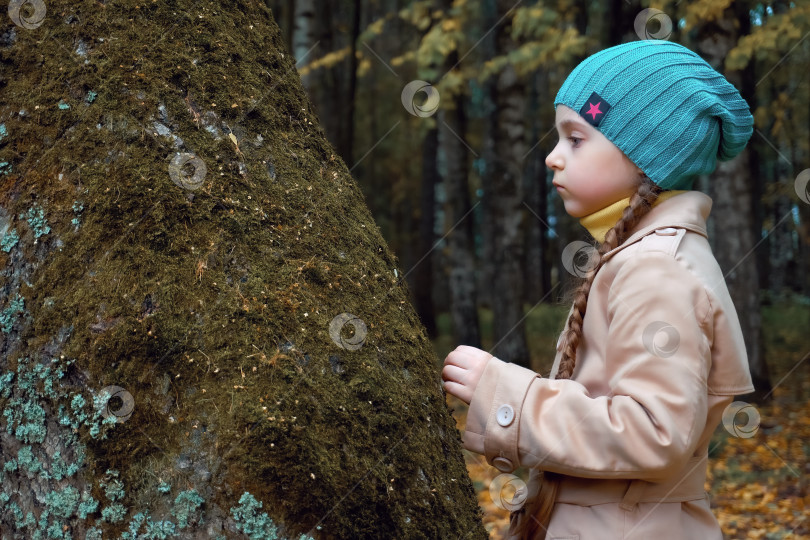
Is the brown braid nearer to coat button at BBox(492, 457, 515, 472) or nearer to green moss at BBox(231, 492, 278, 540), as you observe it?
coat button at BBox(492, 457, 515, 472)

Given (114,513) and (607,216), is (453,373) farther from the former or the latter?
(114,513)

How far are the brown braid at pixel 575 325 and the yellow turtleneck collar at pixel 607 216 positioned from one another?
1.0 inches

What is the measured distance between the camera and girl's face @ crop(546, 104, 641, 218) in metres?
1.81

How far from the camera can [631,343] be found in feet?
5.07

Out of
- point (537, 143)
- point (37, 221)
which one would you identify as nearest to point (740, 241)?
point (537, 143)

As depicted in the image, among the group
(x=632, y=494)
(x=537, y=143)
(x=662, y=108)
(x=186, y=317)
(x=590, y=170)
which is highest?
(x=662, y=108)

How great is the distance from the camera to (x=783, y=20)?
267 inches

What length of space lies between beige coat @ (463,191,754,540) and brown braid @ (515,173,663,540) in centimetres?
2

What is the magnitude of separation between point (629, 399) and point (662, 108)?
29.0 inches

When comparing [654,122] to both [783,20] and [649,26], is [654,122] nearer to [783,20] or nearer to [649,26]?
[649,26]

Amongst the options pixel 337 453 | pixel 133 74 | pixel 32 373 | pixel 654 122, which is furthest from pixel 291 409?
pixel 654 122

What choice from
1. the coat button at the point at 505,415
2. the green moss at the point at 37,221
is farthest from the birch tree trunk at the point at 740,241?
the green moss at the point at 37,221

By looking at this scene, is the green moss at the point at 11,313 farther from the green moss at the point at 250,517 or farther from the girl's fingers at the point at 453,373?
the girl's fingers at the point at 453,373

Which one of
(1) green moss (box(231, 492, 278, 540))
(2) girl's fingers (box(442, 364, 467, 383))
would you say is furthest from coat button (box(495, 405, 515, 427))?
(1) green moss (box(231, 492, 278, 540))
